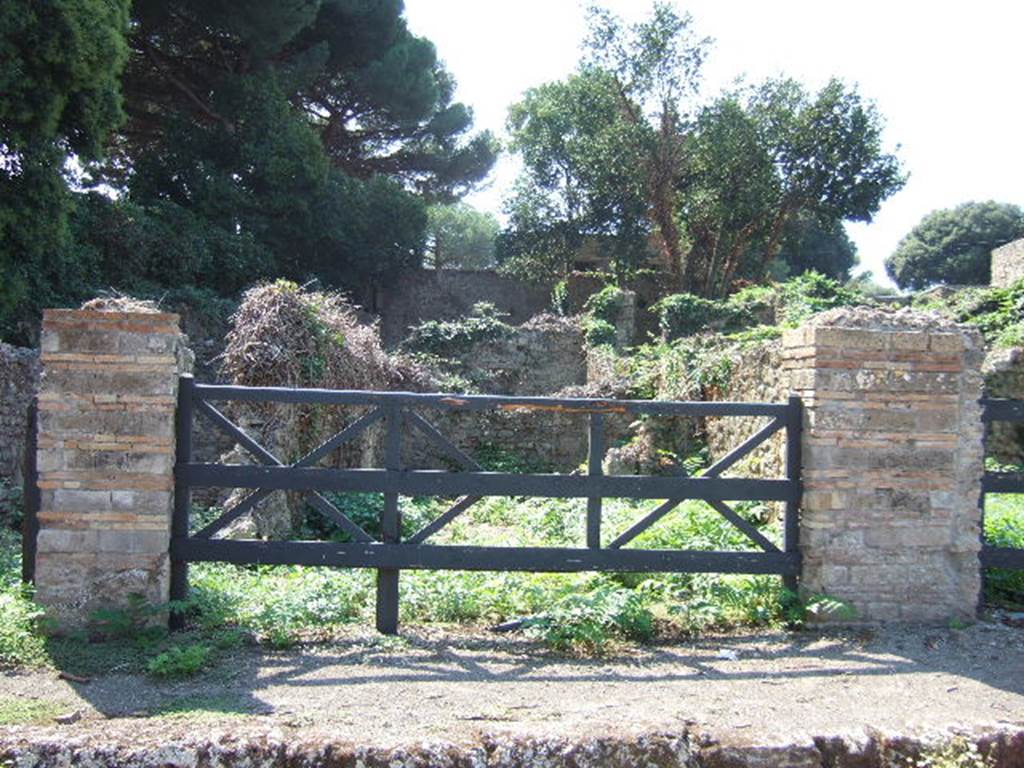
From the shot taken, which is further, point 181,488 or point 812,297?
point 812,297

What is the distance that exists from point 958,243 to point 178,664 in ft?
164

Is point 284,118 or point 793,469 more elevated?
point 284,118

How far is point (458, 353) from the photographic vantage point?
19766mm

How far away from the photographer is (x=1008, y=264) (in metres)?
26.4

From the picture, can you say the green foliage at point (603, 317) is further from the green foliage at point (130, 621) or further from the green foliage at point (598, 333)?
the green foliage at point (130, 621)

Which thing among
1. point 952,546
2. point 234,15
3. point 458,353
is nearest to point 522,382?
point 458,353

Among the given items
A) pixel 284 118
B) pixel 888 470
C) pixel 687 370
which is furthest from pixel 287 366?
pixel 284 118

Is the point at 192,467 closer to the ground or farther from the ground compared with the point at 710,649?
farther from the ground

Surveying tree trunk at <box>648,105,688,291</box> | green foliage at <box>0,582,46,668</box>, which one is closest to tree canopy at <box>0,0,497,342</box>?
tree trunk at <box>648,105,688,291</box>

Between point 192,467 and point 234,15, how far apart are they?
19727mm

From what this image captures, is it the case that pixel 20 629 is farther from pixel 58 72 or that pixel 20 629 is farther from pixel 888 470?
pixel 58 72

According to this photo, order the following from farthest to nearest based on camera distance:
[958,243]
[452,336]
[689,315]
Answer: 1. [958,243]
2. [689,315]
3. [452,336]

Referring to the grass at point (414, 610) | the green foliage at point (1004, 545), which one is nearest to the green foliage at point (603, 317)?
the green foliage at point (1004, 545)

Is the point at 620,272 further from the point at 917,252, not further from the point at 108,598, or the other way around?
the point at 917,252
